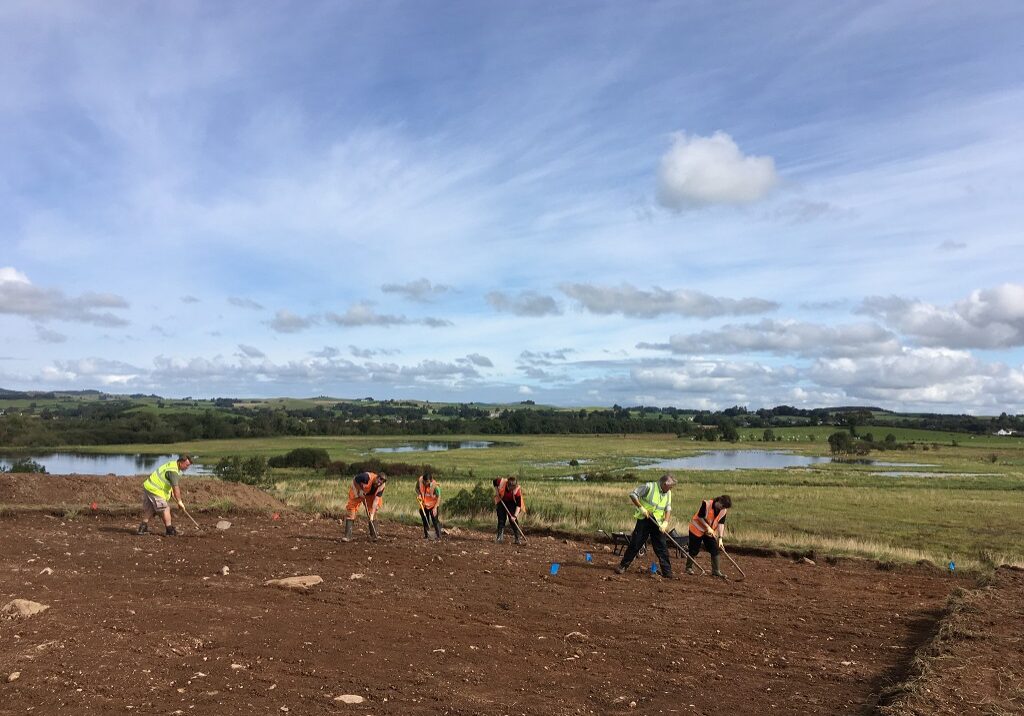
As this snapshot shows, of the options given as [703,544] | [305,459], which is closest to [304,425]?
[305,459]

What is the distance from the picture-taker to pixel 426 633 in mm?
8023

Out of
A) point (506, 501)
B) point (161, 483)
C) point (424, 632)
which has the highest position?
point (161, 483)

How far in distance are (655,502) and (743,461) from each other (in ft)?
222

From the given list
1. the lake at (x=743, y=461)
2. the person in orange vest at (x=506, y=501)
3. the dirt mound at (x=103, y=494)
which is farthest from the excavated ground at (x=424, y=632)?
the lake at (x=743, y=461)

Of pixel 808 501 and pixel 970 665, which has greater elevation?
pixel 970 665

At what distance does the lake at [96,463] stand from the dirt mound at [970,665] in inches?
2018

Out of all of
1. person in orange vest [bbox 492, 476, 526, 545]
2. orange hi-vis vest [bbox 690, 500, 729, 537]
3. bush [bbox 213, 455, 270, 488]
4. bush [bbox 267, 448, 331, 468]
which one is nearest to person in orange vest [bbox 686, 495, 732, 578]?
orange hi-vis vest [bbox 690, 500, 729, 537]

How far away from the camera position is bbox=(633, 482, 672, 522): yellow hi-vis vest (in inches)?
477

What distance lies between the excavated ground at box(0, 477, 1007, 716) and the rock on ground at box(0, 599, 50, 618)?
19 centimetres

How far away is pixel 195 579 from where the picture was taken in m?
10.1

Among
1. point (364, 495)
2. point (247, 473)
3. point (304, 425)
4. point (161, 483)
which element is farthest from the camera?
point (304, 425)

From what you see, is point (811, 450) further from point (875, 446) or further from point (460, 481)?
point (460, 481)

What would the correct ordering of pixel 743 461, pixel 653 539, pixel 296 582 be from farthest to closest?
pixel 743 461 → pixel 653 539 → pixel 296 582

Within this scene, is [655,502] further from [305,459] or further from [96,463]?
[96,463]
